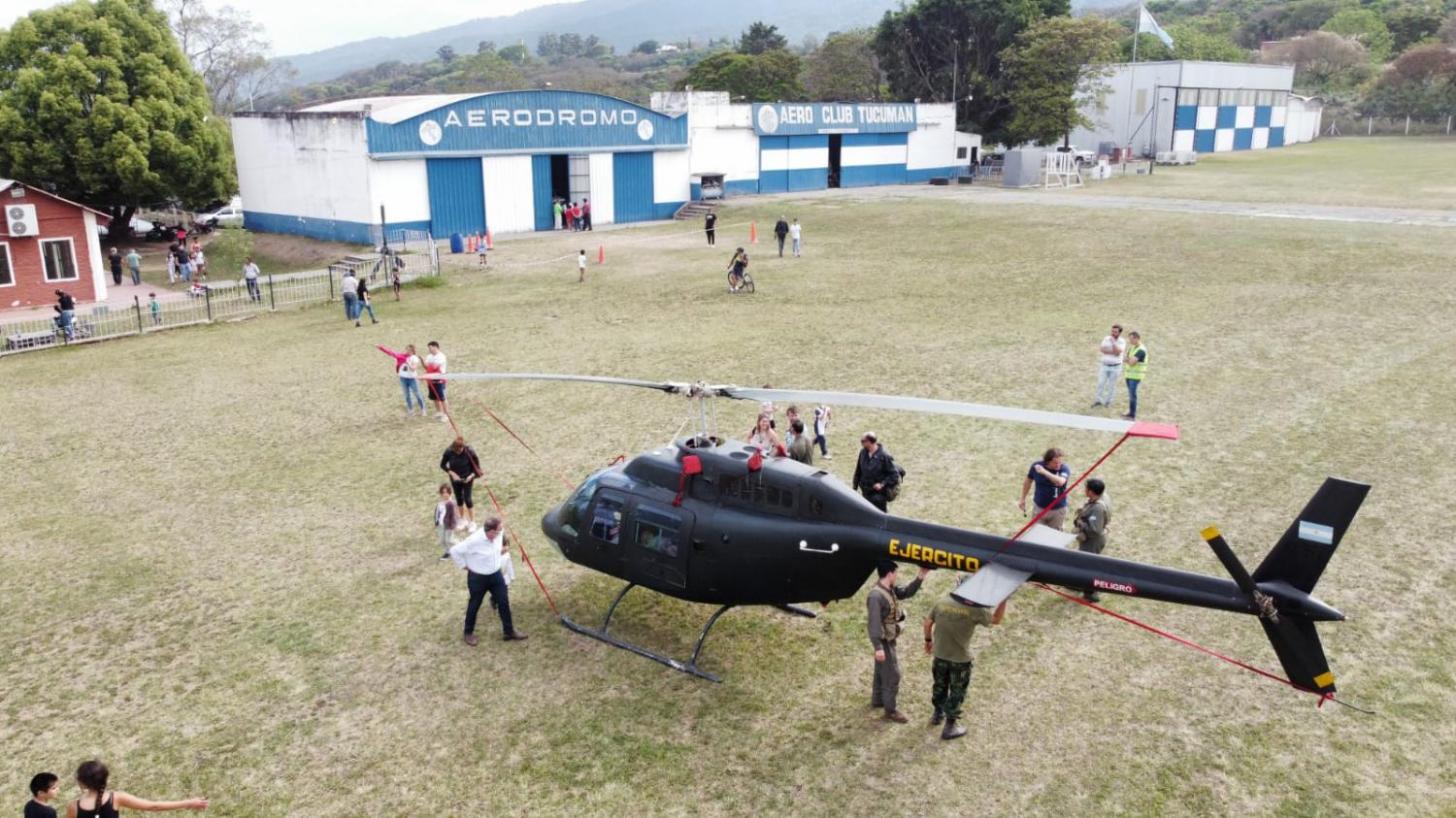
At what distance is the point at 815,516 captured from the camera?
1031 cm

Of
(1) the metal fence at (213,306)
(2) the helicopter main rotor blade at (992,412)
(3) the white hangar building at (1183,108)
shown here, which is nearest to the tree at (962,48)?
(3) the white hangar building at (1183,108)

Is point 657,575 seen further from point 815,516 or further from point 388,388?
point 388,388

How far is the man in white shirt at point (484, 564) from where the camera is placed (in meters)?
11.2

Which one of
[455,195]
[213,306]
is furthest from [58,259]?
[455,195]

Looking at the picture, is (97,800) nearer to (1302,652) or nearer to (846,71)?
(1302,652)

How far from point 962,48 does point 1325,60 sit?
8326 cm

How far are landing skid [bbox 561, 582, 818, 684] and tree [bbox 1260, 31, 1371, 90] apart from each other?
138m

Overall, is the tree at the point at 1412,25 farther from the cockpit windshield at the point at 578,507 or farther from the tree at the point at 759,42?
the cockpit windshield at the point at 578,507

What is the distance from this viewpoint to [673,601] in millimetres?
12453

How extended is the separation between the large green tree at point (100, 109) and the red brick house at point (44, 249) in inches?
361

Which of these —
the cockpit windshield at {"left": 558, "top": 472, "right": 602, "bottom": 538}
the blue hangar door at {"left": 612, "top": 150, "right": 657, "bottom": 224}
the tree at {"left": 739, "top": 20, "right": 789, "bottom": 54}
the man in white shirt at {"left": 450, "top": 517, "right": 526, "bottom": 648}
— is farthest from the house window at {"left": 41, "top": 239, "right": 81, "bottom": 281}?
the tree at {"left": 739, "top": 20, "right": 789, "bottom": 54}

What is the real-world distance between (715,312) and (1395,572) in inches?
772

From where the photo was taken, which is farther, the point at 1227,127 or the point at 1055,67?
the point at 1227,127

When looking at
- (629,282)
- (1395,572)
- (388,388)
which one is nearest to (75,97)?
(629,282)
